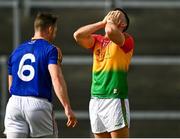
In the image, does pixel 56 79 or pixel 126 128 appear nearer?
pixel 56 79

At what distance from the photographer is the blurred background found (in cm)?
1530

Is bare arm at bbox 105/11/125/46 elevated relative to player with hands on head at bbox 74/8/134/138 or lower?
elevated

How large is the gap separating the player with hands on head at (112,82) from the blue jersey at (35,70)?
0.64 metres

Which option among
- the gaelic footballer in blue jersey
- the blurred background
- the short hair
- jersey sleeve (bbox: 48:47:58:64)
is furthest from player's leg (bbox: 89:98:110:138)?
the blurred background

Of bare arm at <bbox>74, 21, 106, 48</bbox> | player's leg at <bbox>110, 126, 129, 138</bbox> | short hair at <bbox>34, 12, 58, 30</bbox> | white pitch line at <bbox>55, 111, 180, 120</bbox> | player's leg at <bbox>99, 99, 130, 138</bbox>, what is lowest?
white pitch line at <bbox>55, 111, 180, 120</bbox>

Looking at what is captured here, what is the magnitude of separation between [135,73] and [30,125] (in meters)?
7.92

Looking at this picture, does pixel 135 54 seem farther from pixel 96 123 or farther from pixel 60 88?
pixel 60 88

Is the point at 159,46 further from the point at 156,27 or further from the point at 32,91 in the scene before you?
the point at 32,91

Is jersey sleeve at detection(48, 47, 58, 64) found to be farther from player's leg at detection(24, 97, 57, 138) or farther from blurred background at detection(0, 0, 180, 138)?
blurred background at detection(0, 0, 180, 138)

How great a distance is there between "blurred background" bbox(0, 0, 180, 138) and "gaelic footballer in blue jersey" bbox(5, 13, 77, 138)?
24.3 ft

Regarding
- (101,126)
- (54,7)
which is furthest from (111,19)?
(54,7)

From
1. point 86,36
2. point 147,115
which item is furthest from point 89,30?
point 147,115

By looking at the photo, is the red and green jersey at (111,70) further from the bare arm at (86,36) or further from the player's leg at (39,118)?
the player's leg at (39,118)

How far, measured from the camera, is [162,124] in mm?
15367
